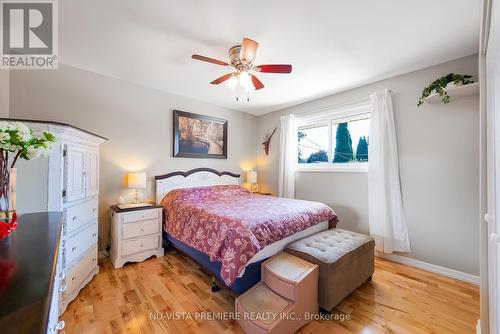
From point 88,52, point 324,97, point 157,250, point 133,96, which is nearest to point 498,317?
point 157,250

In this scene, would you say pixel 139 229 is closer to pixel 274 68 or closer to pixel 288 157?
pixel 274 68

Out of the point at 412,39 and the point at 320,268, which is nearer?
the point at 320,268

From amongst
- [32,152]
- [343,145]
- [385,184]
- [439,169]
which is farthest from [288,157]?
[32,152]

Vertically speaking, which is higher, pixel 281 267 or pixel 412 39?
pixel 412 39

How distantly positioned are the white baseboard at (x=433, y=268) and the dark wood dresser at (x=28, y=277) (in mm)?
3358

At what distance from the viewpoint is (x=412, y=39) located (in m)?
2.02

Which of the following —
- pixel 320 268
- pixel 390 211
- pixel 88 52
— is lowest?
pixel 320 268

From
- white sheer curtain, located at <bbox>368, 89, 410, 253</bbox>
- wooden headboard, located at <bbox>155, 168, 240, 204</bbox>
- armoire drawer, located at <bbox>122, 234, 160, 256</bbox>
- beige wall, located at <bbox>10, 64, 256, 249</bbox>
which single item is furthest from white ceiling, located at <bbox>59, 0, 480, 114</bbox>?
armoire drawer, located at <bbox>122, 234, 160, 256</bbox>

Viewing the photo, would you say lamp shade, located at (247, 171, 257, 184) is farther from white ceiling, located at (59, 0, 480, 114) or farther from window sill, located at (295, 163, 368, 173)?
white ceiling, located at (59, 0, 480, 114)

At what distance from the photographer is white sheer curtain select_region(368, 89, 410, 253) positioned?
2639 millimetres

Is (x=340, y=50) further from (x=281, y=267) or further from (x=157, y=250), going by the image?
(x=157, y=250)

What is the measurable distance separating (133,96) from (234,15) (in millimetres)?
2106

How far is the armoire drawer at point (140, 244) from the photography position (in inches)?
99.2

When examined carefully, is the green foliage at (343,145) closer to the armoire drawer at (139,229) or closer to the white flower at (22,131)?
the armoire drawer at (139,229)
